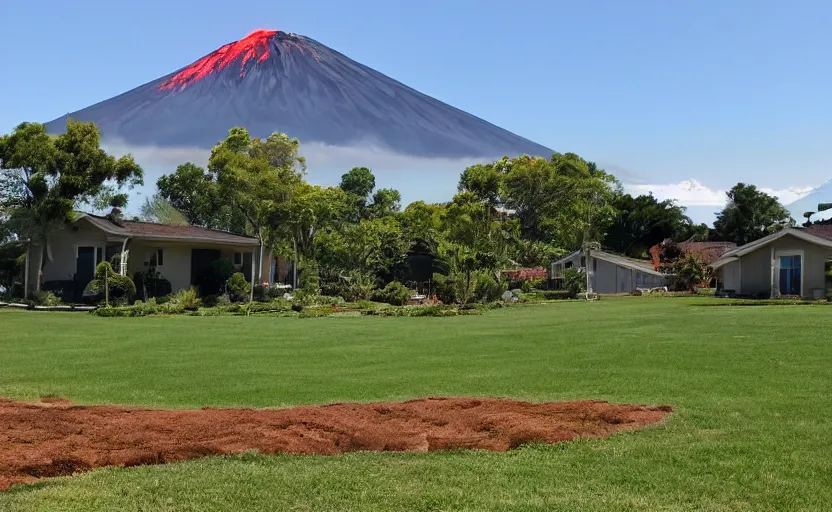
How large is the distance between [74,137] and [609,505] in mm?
33319

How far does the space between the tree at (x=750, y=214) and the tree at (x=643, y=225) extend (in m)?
3.67

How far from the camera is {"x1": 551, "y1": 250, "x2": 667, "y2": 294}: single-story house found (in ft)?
172

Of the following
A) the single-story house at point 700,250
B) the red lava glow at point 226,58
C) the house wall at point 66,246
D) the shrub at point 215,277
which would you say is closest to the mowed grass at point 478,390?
the house wall at point 66,246

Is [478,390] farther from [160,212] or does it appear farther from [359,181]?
[359,181]

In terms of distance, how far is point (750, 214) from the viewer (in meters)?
69.9

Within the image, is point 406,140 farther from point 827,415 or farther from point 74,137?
point 827,415

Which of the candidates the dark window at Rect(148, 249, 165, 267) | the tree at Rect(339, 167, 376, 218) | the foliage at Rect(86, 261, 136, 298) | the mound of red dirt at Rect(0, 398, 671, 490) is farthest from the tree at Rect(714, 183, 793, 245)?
the mound of red dirt at Rect(0, 398, 671, 490)

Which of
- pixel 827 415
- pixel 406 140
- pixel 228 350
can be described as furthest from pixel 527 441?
pixel 406 140

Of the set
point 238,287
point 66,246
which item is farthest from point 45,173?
point 238,287

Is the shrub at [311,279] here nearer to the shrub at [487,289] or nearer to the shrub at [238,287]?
the shrub at [238,287]

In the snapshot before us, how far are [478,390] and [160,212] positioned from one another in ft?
169

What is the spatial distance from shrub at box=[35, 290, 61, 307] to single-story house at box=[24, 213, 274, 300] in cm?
208

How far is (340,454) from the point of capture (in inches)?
290

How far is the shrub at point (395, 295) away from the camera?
36.5 meters
